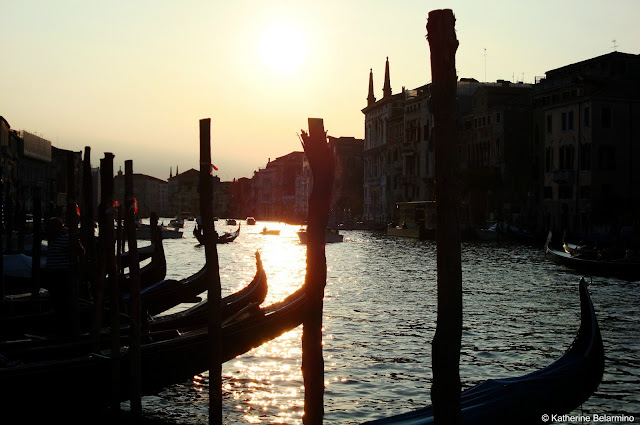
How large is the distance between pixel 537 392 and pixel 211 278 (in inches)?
99.2

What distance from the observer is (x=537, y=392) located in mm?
5789

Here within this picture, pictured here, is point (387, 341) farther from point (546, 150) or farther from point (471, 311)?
point (546, 150)

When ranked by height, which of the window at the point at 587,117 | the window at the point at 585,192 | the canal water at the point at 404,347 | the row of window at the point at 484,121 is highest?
the row of window at the point at 484,121

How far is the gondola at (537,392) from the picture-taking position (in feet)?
17.4

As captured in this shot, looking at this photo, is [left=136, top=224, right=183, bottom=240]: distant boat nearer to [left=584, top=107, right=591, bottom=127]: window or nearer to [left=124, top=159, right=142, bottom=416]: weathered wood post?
[left=584, top=107, right=591, bottom=127]: window

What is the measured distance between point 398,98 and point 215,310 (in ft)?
212

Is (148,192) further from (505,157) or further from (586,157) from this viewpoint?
(586,157)

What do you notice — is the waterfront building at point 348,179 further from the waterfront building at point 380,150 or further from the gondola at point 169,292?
the gondola at point 169,292

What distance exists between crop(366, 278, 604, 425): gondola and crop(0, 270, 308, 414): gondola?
1237 mm

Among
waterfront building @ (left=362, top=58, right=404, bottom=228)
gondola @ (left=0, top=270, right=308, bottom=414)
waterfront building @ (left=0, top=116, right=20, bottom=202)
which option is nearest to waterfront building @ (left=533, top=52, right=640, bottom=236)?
waterfront building @ (left=0, top=116, right=20, bottom=202)

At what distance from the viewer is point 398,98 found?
2736 inches

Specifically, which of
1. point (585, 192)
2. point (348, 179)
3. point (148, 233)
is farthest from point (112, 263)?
point (348, 179)

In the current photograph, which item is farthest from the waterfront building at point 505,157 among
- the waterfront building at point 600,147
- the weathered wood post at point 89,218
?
the weathered wood post at point 89,218

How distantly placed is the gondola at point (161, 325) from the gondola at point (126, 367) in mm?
148
